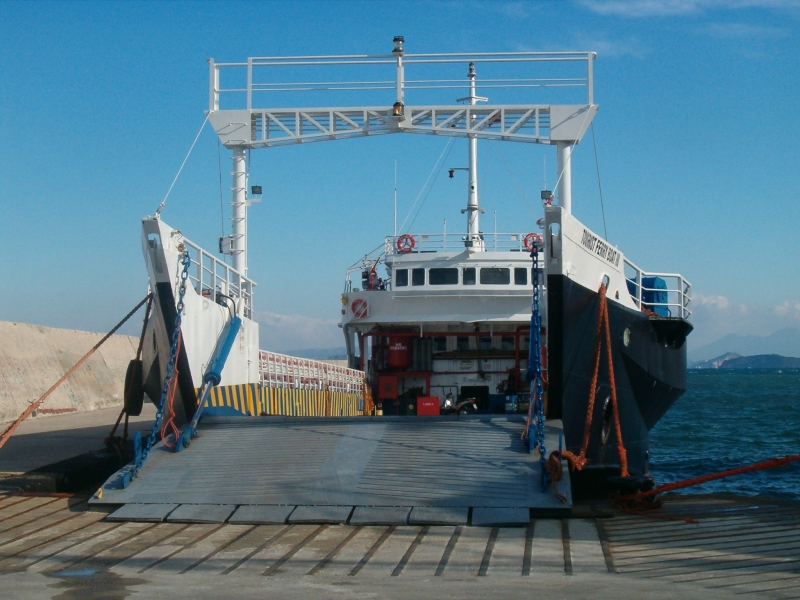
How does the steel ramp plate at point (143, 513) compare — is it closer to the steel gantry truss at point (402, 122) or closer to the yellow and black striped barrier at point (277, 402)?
the yellow and black striped barrier at point (277, 402)

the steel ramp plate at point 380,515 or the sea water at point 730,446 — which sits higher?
the steel ramp plate at point 380,515

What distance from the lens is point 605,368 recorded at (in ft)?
36.0

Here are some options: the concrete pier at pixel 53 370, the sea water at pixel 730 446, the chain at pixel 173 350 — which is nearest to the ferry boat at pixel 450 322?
the chain at pixel 173 350

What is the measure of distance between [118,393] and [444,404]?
15244mm

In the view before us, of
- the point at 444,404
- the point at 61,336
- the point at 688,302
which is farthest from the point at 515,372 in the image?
the point at 61,336

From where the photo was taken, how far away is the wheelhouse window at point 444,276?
53.5 ft

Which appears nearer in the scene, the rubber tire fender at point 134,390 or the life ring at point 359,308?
the rubber tire fender at point 134,390

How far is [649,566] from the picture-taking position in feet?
20.0

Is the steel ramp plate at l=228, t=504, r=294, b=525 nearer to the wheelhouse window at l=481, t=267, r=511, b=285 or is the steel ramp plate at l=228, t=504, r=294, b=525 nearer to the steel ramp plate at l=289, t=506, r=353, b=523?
the steel ramp plate at l=289, t=506, r=353, b=523

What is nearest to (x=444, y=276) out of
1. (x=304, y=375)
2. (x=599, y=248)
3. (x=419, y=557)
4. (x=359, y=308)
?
(x=359, y=308)

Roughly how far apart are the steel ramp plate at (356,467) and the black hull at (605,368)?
693mm

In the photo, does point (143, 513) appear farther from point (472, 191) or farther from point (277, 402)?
point (472, 191)

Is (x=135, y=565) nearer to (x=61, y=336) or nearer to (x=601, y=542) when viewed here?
(x=601, y=542)

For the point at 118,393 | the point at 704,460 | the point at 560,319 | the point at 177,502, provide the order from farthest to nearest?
the point at 118,393
the point at 704,460
the point at 560,319
the point at 177,502
